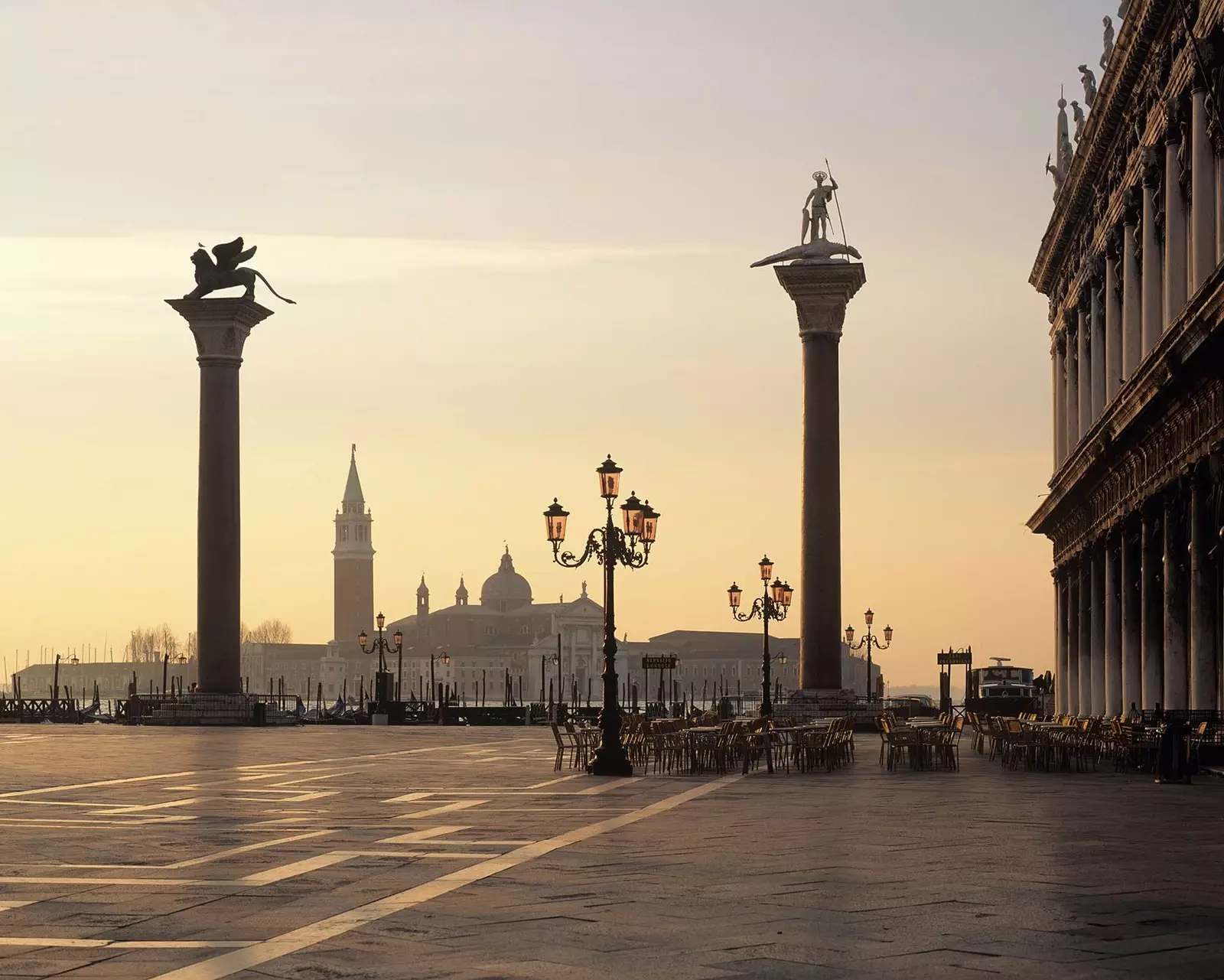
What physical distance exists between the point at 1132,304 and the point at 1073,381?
12.2 meters

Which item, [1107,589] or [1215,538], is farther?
[1107,589]

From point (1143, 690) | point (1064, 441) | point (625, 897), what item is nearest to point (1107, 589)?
point (1143, 690)

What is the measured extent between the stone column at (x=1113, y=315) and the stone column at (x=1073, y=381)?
6048 millimetres

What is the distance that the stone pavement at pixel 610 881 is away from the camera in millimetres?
8508

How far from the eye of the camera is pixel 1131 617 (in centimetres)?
3366

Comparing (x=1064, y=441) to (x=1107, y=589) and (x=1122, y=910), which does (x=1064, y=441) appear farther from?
(x=1122, y=910)

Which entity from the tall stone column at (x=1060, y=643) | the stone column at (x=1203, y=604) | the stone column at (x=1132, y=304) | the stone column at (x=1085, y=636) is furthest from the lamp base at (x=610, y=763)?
the tall stone column at (x=1060, y=643)

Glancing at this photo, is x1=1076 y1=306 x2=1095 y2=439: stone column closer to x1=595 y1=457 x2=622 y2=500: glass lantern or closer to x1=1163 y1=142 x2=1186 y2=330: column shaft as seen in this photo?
x1=1163 y1=142 x2=1186 y2=330: column shaft

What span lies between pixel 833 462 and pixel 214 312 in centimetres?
1705

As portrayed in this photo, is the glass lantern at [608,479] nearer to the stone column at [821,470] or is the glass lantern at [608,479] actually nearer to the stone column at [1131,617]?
the stone column at [1131,617]

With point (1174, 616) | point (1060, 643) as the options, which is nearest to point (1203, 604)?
point (1174, 616)

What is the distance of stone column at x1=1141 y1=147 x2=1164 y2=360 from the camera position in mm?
30812

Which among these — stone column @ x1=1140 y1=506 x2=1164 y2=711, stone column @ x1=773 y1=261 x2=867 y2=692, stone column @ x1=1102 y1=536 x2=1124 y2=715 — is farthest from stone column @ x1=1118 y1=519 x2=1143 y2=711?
stone column @ x1=773 y1=261 x2=867 y2=692

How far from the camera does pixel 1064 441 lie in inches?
1908
